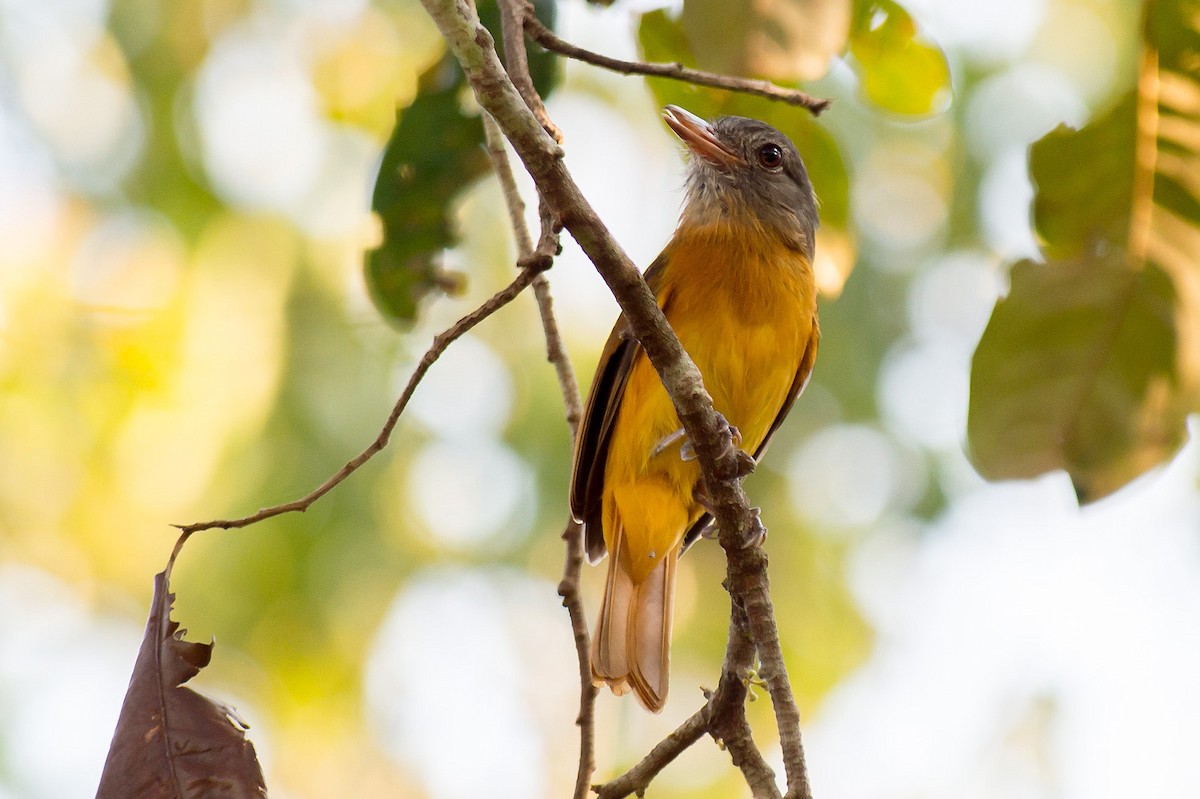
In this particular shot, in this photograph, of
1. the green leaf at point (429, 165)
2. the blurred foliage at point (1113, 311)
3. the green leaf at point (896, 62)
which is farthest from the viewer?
the green leaf at point (429, 165)

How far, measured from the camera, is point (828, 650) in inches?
321

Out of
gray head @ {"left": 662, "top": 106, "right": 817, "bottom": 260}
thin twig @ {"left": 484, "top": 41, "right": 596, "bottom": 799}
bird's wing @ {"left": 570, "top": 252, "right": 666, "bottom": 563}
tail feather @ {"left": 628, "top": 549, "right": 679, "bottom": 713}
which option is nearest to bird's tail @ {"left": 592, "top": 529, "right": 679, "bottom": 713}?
tail feather @ {"left": 628, "top": 549, "right": 679, "bottom": 713}

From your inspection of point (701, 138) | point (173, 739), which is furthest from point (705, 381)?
point (173, 739)

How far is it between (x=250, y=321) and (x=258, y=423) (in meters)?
0.66

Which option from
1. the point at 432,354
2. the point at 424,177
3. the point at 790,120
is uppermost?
the point at 424,177

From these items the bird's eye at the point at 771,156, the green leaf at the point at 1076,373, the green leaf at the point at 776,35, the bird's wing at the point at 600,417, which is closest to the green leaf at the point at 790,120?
the green leaf at the point at 776,35

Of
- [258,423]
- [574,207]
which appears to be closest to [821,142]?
[574,207]

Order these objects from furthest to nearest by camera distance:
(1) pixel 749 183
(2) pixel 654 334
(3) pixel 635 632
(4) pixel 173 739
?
Result: (1) pixel 749 183
(3) pixel 635 632
(2) pixel 654 334
(4) pixel 173 739

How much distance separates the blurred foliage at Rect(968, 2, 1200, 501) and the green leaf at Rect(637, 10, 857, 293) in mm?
693

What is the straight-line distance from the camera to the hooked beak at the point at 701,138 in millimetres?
3434

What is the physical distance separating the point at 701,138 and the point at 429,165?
1149 millimetres

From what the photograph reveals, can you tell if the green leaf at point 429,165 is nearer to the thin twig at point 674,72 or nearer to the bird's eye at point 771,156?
the thin twig at point 674,72

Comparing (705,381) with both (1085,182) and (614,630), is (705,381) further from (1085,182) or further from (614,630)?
(1085,182)

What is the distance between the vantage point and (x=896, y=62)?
9.45ft
